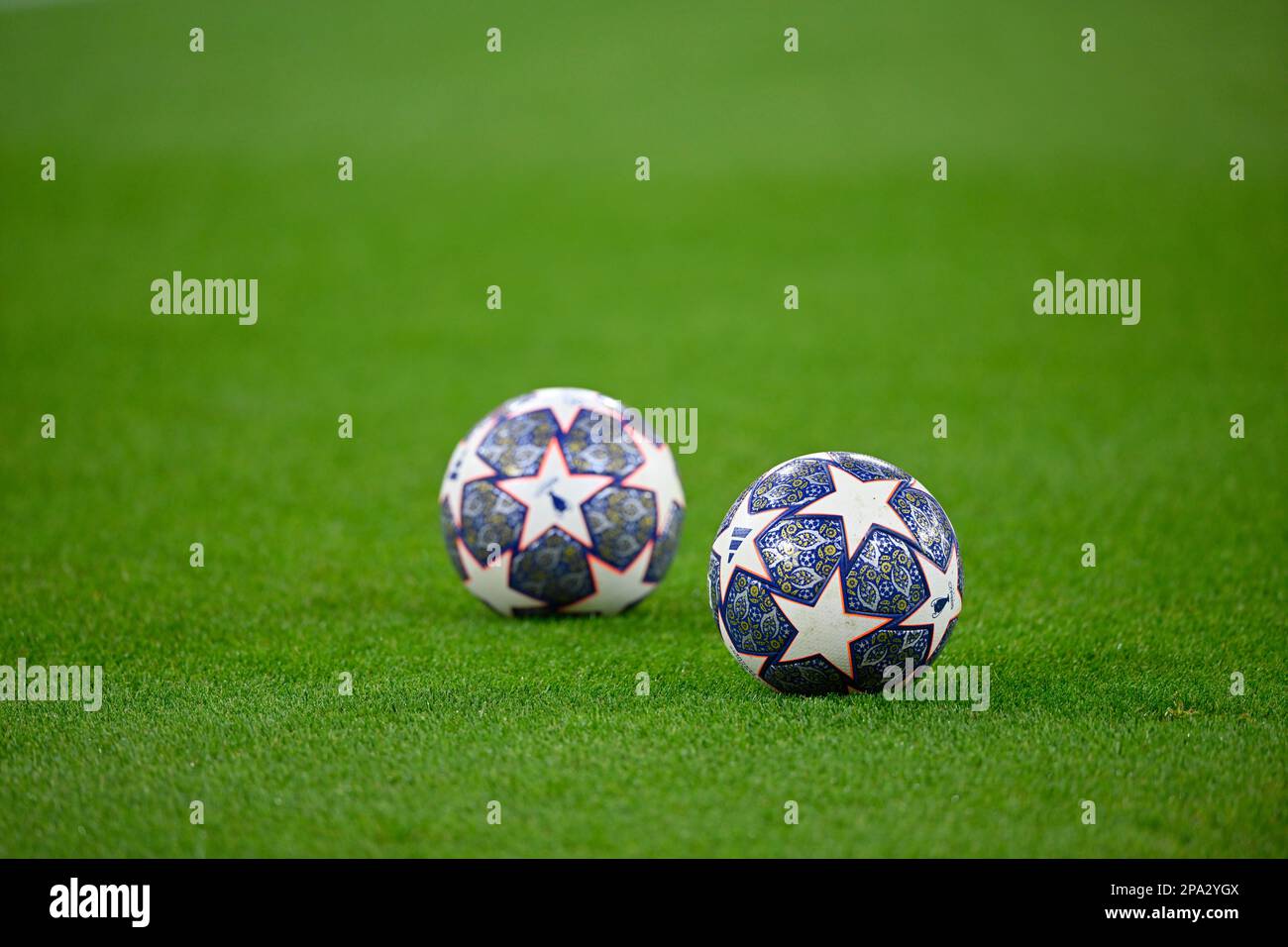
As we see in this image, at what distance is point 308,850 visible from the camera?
6.08 m

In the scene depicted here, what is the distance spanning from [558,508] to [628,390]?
11.5 m

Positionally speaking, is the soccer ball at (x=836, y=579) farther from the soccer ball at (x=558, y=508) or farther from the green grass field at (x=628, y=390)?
the soccer ball at (x=558, y=508)

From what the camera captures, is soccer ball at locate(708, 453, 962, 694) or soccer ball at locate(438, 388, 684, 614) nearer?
soccer ball at locate(708, 453, 962, 694)

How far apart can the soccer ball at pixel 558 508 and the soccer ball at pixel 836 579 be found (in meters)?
2.04

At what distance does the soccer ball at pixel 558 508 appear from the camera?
973 cm

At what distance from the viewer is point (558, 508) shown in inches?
383

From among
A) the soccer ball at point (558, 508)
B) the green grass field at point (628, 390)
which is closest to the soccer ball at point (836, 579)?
the green grass field at point (628, 390)

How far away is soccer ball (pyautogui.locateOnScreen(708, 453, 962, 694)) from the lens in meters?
7.52

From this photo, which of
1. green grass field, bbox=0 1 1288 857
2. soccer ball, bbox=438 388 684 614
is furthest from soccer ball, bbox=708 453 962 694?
soccer ball, bbox=438 388 684 614

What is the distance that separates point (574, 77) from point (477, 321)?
15.6m

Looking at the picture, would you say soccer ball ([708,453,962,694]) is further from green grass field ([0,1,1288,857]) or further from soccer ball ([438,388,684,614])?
soccer ball ([438,388,684,614])

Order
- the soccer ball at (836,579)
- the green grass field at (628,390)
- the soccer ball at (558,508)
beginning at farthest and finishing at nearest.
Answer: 1. the soccer ball at (558,508)
2. the soccer ball at (836,579)
3. the green grass field at (628,390)

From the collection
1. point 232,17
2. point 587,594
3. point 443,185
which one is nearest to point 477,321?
point 443,185

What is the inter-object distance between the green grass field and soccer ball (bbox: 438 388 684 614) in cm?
35
